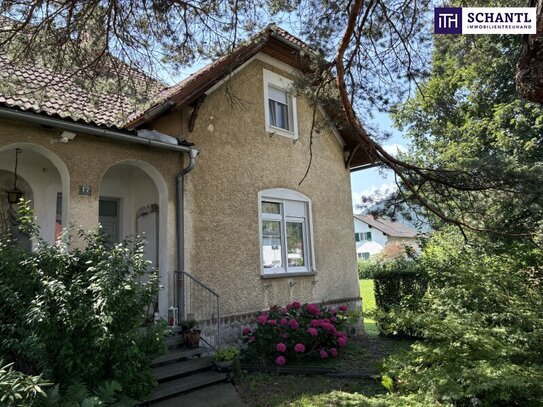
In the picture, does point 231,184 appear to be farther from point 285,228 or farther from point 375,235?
point 375,235

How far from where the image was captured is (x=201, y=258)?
27.5ft

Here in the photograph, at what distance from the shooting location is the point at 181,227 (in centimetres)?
802

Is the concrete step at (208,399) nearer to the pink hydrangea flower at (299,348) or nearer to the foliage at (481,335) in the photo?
the pink hydrangea flower at (299,348)

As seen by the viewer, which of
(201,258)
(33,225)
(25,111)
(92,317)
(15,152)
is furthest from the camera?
(201,258)

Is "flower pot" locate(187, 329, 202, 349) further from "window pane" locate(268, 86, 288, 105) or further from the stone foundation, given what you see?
"window pane" locate(268, 86, 288, 105)

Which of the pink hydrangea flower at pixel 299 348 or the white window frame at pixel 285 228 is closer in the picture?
the pink hydrangea flower at pixel 299 348

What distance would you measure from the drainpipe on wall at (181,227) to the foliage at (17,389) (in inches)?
177

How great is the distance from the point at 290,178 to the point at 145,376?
675 cm

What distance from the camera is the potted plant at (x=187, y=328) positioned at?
24.1ft

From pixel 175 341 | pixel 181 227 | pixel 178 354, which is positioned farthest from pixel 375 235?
pixel 178 354

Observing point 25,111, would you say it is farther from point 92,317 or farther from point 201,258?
point 201,258

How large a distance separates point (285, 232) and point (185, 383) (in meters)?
5.03

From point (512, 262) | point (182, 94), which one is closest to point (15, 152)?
point (182, 94)

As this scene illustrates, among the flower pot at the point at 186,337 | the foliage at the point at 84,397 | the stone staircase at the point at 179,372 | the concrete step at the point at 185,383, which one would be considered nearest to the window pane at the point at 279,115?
the flower pot at the point at 186,337
